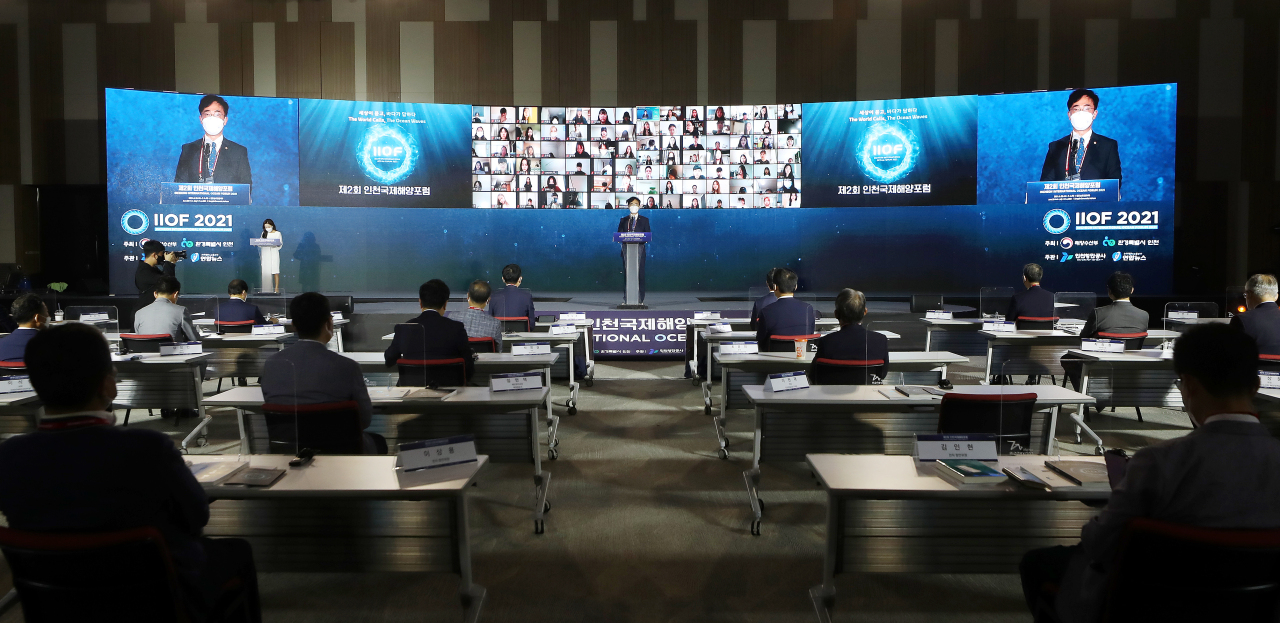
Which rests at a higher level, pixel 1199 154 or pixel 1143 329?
pixel 1199 154

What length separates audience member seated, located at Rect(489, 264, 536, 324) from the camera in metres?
6.43

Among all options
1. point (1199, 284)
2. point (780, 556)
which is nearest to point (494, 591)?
point (780, 556)

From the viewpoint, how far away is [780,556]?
3096mm

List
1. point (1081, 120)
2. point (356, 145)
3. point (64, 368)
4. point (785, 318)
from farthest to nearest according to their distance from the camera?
point (356, 145) < point (1081, 120) < point (785, 318) < point (64, 368)

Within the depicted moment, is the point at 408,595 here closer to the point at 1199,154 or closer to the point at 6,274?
the point at 6,274

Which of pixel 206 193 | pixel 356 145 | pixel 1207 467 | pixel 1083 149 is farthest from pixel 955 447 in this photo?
pixel 206 193

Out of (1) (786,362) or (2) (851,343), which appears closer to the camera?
(2) (851,343)

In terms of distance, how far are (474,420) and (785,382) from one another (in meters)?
1.60

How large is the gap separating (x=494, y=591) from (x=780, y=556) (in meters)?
1.23

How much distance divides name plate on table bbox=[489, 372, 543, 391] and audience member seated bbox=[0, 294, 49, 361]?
111 inches

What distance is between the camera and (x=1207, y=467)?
1.46 metres

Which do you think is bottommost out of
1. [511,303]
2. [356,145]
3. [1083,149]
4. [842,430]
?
[842,430]

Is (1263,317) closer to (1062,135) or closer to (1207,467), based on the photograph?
(1207,467)

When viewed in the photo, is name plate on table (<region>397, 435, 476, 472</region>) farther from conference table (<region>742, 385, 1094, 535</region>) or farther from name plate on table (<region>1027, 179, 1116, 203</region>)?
name plate on table (<region>1027, 179, 1116, 203</region>)
